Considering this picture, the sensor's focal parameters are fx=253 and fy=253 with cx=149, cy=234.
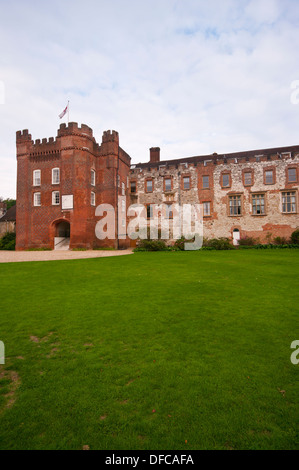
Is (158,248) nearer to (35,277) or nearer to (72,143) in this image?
(72,143)

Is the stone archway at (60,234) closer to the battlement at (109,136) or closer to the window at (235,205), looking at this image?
the battlement at (109,136)

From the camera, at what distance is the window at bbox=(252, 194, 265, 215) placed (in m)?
32.2

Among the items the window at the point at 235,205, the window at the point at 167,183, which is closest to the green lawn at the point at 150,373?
the window at the point at 235,205

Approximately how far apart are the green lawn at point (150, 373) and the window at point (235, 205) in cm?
2722

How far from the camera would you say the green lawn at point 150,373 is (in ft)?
8.38

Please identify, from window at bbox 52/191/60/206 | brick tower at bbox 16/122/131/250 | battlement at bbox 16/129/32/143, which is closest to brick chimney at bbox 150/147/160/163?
brick tower at bbox 16/122/131/250

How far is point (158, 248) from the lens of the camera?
99.0 ft

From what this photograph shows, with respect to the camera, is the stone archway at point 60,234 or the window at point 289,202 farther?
the window at point 289,202

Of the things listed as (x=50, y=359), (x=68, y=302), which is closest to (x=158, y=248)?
(x=68, y=302)

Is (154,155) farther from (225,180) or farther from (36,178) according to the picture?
(36,178)

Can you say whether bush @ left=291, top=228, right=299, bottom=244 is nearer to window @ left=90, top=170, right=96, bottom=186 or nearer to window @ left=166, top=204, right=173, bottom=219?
window @ left=166, top=204, right=173, bottom=219

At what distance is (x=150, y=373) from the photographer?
3.58 meters

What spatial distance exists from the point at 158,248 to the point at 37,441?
27800mm

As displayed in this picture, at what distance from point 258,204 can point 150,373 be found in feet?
106
